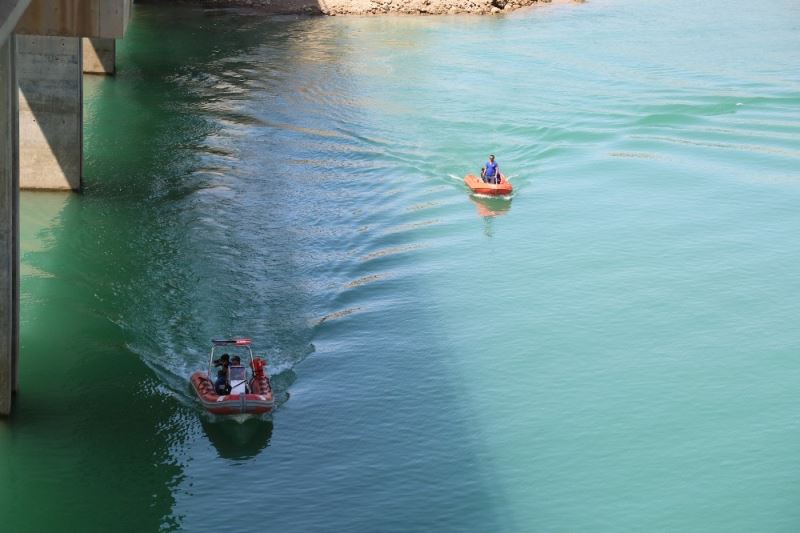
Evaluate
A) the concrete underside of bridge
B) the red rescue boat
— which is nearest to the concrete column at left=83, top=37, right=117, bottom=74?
the concrete underside of bridge

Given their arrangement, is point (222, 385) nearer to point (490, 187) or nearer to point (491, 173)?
point (490, 187)

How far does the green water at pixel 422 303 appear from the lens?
829 inches

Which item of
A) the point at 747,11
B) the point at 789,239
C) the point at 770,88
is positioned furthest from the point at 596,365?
the point at 747,11

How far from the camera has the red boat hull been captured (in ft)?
73.8

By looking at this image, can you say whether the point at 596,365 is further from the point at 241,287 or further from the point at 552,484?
the point at 241,287

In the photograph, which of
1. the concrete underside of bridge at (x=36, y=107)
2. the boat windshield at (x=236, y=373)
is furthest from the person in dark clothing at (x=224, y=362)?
the concrete underside of bridge at (x=36, y=107)

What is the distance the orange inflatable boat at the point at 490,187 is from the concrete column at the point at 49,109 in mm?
12525

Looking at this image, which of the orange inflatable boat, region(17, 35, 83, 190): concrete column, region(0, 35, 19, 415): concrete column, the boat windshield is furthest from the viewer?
the orange inflatable boat

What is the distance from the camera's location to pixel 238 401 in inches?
883

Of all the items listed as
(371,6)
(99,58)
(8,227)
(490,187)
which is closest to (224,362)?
(8,227)

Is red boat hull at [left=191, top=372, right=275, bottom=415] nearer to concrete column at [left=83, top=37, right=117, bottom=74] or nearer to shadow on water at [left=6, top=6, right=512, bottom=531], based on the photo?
shadow on water at [left=6, top=6, right=512, bottom=531]

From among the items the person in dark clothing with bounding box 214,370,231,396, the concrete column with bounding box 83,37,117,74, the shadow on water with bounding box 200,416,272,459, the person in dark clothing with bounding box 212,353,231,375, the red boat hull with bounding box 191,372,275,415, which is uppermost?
the concrete column with bounding box 83,37,117,74

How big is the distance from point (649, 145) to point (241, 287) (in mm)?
20202

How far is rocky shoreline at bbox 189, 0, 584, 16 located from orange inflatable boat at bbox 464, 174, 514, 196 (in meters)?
33.7
